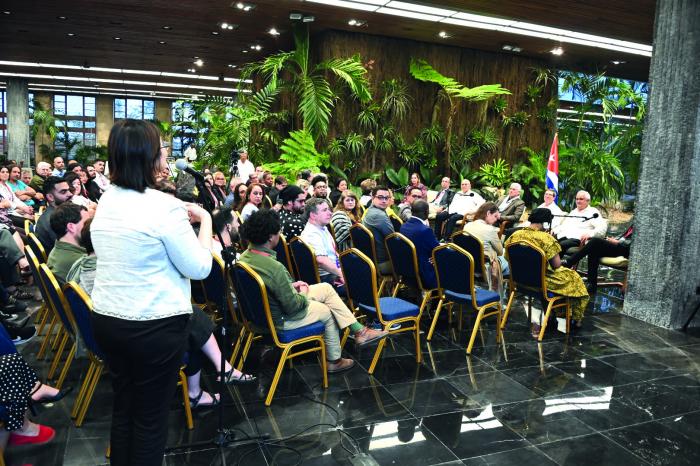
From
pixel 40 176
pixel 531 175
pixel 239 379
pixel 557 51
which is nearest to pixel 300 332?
pixel 239 379

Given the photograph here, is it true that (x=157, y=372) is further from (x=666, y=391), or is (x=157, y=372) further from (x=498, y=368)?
(x=666, y=391)

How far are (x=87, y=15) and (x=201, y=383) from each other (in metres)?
8.62

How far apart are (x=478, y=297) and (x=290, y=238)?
1929 mm

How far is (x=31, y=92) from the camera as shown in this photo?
→ 25.9 m

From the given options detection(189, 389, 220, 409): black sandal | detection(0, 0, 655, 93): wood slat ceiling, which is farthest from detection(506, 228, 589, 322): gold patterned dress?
detection(0, 0, 655, 93): wood slat ceiling

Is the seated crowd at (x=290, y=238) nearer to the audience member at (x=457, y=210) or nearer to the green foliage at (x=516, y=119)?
the audience member at (x=457, y=210)

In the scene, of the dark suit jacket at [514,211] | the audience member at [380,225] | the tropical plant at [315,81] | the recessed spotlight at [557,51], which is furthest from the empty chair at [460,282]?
the recessed spotlight at [557,51]

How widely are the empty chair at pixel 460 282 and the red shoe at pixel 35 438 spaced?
302 cm

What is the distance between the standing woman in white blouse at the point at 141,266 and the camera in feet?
6.46

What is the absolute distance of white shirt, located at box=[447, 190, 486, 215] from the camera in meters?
9.95

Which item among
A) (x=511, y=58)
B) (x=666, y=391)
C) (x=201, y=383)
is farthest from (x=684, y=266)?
(x=511, y=58)

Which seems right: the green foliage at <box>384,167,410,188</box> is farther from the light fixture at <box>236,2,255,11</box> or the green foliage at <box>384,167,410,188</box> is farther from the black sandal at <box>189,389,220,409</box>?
the black sandal at <box>189,389,220,409</box>

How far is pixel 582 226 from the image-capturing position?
7.52m

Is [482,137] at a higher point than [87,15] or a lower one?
lower
